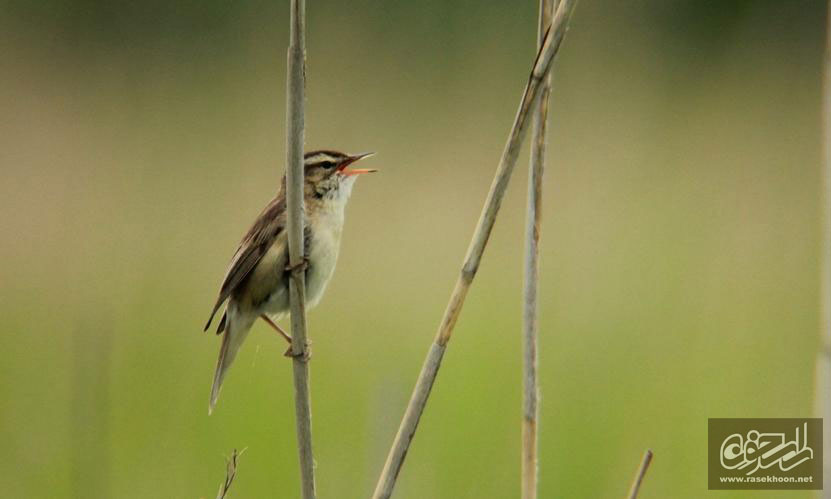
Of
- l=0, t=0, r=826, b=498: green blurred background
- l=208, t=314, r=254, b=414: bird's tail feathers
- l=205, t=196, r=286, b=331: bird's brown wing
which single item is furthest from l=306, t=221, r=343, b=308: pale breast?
l=0, t=0, r=826, b=498: green blurred background

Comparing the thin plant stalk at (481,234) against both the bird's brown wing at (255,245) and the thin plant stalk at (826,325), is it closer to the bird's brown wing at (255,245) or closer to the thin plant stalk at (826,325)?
the thin plant stalk at (826,325)

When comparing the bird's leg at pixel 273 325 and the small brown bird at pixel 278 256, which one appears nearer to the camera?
the small brown bird at pixel 278 256

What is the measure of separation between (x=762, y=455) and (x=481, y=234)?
141cm

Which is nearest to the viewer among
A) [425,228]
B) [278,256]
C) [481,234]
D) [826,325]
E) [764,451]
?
[481,234]

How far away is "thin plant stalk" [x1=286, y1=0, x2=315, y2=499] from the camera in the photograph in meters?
1.75

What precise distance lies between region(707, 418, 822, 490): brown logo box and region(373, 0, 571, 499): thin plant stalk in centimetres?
130

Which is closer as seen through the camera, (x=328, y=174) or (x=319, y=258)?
(x=319, y=258)

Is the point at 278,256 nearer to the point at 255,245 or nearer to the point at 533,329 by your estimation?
the point at 255,245

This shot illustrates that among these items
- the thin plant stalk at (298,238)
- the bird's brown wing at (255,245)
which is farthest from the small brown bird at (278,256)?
the thin plant stalk at (298,238)

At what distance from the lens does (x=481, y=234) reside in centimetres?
191

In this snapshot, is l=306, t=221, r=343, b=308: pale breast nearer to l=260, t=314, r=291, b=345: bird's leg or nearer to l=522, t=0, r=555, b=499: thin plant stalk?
l=260, t=314, r=291, b=345: bird's leg

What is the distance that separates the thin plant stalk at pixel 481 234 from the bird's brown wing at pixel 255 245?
91 cm

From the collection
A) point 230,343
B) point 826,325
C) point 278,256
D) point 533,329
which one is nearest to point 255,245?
point 278,256

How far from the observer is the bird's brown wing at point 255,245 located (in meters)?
2.76
